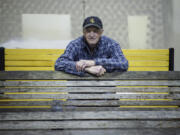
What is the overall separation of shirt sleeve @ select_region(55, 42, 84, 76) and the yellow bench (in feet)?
3.07

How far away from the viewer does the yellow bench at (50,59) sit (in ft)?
8.55

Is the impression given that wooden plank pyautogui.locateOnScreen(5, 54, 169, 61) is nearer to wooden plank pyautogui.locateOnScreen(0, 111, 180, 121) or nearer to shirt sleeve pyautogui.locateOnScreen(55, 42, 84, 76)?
shirt sleeve pyautogui.locateOnScreen(55, 42, 84, 76)

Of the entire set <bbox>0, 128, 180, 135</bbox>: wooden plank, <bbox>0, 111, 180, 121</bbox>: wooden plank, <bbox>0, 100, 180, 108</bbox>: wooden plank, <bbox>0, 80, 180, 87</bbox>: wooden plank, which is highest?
<bbox>0, 80, 180, 87</bbox>: wooden plank

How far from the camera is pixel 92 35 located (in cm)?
178

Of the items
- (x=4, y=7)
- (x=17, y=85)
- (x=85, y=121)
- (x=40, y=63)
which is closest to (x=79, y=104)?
(x=85, y=121)

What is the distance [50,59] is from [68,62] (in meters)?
1.28

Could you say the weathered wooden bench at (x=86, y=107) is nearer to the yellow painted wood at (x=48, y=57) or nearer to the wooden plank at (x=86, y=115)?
the wooden plank at (x=86, y=115)

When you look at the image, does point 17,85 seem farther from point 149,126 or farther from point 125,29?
point 125,29

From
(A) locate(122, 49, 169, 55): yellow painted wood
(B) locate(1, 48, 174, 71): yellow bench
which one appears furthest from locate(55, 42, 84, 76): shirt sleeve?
(A) locate(122, 49, 169, 55): yellow painted wood

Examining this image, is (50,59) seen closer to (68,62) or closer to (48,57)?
(48,57)

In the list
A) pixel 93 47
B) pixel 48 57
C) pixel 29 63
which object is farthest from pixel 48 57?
pixel 93 47

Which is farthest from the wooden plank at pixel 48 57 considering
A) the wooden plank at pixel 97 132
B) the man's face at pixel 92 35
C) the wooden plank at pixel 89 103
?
the wooden plank at pixel 97 132

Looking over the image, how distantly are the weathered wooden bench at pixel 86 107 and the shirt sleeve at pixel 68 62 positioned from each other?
0.08 metres

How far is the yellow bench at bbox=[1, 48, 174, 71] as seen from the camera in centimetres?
261
